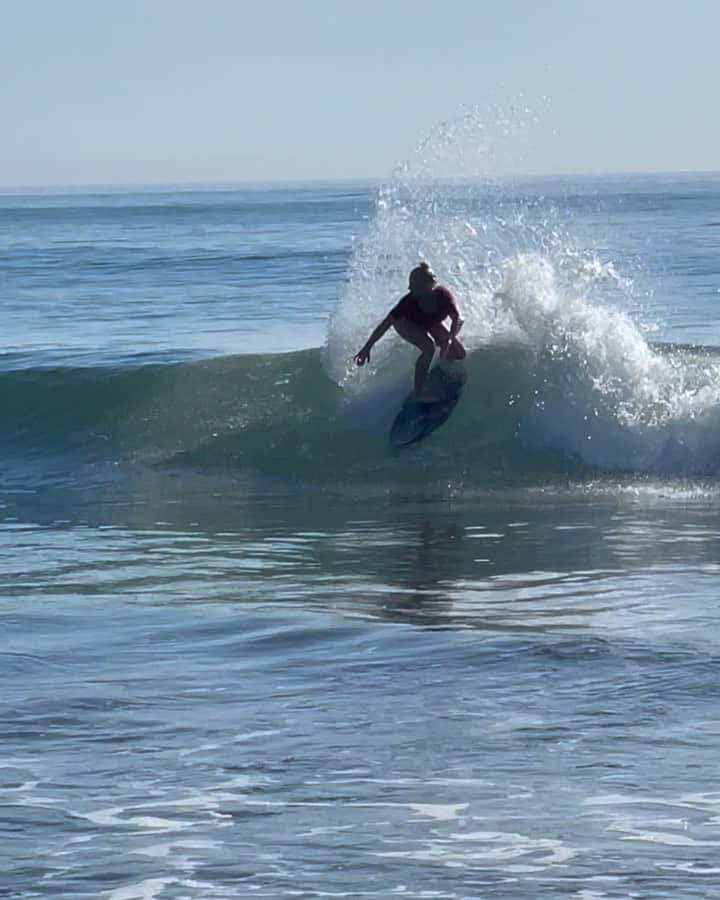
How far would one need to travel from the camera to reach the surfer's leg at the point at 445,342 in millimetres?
15609

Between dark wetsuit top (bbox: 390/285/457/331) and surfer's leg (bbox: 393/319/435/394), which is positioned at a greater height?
dark wetsuit top (bbox: 390/285/457/331)

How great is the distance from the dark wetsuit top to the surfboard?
1.05 m

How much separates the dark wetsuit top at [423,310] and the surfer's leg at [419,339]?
0.05 meters

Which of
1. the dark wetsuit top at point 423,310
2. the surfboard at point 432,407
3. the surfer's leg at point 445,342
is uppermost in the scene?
the dark wetsuit top at point 423,310

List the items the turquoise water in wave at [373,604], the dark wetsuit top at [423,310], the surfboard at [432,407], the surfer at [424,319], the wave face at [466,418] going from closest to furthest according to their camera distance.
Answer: the turquoise water in wave at [373,604]
the surfer at [424,319]
the dark wetsuit top at [423,310]
the wave face at [466,418]
the surfboard at [432,407]

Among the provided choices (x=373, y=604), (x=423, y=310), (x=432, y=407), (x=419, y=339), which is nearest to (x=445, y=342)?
(x=419, y=339)

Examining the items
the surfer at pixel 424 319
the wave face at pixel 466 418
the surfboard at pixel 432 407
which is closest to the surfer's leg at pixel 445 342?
the surfer at pixel 424 319

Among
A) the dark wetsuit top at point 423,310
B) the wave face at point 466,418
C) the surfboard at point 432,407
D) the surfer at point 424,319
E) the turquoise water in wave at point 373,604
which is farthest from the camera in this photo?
the surfboard at point 432,407

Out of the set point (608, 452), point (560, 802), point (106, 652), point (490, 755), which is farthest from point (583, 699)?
point (608, 452)

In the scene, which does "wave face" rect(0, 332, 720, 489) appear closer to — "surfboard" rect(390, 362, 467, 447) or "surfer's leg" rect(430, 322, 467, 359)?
"surfboard" rect(390, 362, 467, 447)

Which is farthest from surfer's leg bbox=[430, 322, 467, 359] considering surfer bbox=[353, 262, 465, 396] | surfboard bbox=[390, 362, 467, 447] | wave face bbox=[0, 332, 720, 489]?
wave face bbox=[0, 332, 720, 489]

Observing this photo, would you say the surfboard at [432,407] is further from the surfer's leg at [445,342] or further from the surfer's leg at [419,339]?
the surfer's leg at [445,342]

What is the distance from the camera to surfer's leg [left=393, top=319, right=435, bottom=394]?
1563cm

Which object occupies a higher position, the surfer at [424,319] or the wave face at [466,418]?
the surfer at [424,319]
